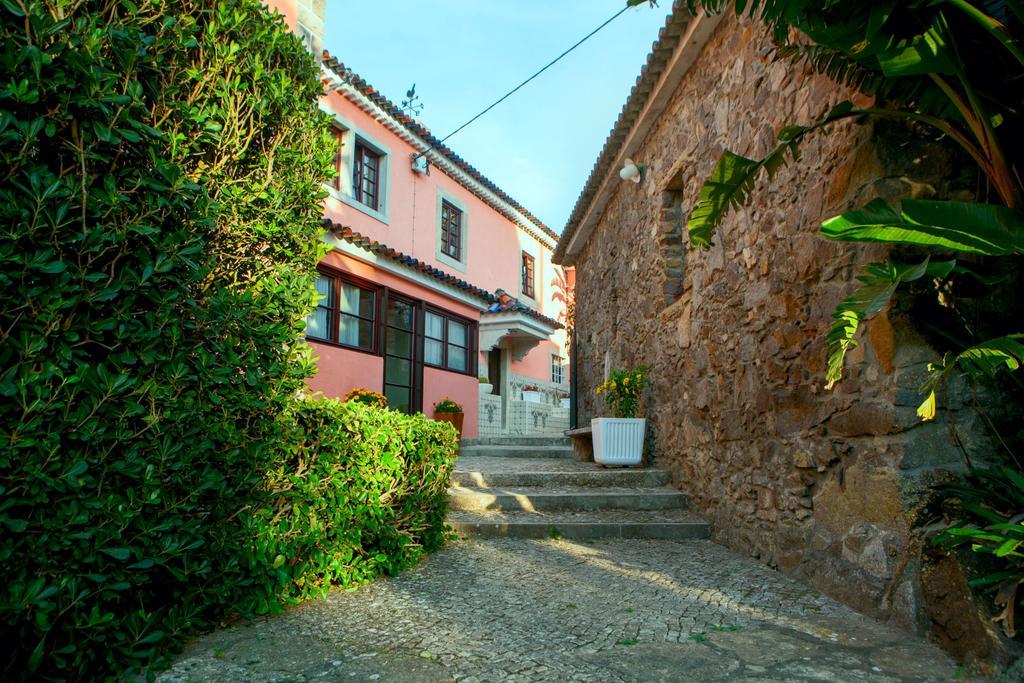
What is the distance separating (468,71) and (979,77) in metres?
8.37

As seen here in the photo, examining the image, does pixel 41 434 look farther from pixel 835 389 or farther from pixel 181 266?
pixel 835 389

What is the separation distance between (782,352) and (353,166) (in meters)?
8.68

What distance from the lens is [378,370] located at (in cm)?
997

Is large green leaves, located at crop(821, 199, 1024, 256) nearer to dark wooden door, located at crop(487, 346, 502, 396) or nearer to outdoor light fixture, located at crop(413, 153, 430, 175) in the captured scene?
outdoor light fixture, located at crop(413, 153, 430, 175)

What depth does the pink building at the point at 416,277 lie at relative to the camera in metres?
9.27

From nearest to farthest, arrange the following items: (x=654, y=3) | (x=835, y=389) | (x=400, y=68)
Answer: (x=654, y=3) < (x=835, y=389) < (x=400, y=68)

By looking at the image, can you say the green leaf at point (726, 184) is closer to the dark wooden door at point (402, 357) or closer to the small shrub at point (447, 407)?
the dark wooden door at point (402, 357)

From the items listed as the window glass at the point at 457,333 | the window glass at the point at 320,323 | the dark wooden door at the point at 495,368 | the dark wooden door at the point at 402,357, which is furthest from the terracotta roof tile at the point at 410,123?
the window glass at the point at 320,323

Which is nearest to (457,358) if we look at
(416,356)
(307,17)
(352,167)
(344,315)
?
(416,356)

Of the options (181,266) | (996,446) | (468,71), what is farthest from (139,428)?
(468,71)

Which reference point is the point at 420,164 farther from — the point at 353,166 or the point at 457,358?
the point at 457,358

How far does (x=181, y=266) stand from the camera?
2736 mm

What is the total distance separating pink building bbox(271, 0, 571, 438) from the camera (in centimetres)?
927

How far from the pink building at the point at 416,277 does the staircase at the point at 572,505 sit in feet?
11.5
